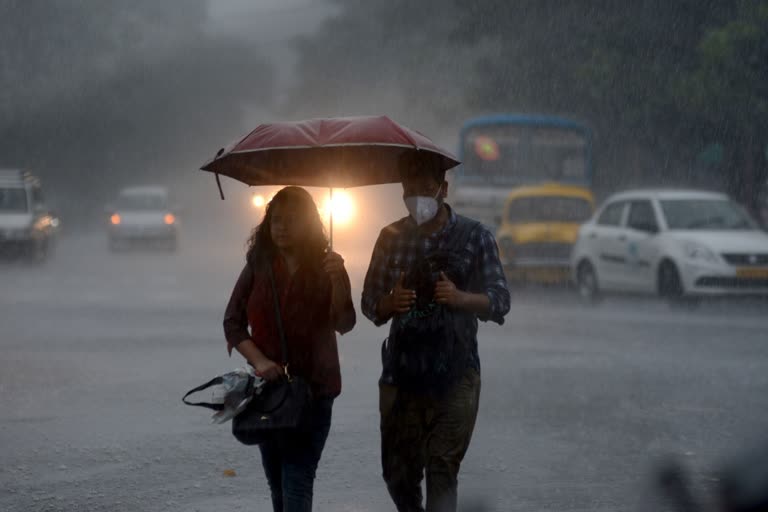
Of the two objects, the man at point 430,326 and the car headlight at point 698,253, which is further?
the car headlight at point 698,253

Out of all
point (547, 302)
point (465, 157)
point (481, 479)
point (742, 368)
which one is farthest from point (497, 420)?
point (465, 157)

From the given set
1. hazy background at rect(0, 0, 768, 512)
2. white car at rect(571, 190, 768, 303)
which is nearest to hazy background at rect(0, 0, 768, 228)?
hazy background at rect(0, 0, 768, 512)

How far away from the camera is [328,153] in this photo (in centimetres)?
491

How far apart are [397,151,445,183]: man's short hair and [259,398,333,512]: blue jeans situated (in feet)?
2.72

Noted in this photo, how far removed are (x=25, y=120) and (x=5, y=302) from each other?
34.8 meters

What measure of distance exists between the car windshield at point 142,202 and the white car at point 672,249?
59.6ft

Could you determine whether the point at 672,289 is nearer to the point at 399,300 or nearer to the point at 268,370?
the point at 399,300

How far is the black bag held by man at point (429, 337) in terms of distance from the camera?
4.32m

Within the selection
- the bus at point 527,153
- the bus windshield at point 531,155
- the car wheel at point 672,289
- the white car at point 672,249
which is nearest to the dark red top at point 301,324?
the white car at point 672,249

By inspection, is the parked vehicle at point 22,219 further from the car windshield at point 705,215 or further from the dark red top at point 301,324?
the dark red top at point 301,324

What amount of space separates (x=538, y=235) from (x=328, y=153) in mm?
16199

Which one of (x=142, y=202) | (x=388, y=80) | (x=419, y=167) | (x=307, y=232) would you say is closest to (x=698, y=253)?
(x=419, y=167)

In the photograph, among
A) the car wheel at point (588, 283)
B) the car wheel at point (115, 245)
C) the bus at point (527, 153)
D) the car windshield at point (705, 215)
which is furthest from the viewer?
the car wheel at point (115, 245)

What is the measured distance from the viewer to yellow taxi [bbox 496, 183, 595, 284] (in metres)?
20.8
